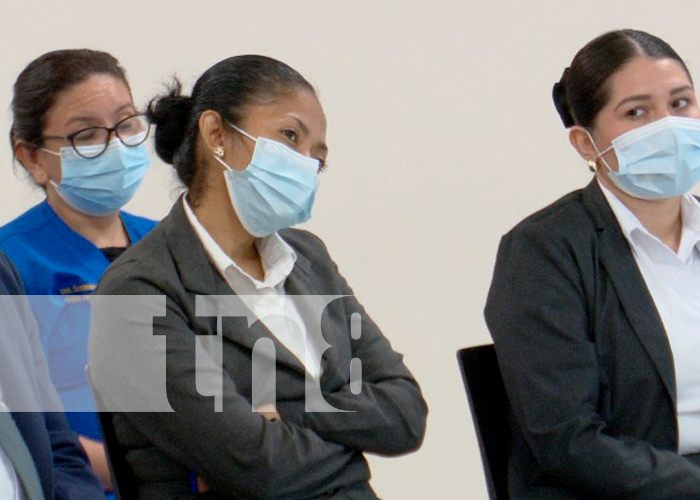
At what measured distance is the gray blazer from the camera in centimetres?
196

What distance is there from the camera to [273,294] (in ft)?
7.28

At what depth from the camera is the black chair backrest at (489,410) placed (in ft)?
7.34

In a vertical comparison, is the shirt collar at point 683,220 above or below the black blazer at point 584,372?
above

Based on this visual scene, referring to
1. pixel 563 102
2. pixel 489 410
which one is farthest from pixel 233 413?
pixel 563 102

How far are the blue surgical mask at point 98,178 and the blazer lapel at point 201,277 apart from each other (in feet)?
2.23

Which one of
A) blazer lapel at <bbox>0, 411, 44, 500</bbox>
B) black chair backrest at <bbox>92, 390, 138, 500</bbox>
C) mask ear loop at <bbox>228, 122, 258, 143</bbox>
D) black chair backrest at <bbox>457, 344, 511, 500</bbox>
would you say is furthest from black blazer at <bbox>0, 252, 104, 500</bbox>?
black chair backrest at <bbox>457, 344, 511, 500</bbox>

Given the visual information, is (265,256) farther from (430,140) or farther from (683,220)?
(430,140)

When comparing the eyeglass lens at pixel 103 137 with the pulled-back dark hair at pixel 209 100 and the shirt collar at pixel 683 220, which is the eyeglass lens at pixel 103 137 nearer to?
the pulled-back dark hair at pixel 209 100

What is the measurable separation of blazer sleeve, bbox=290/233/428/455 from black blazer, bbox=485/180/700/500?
20 cm

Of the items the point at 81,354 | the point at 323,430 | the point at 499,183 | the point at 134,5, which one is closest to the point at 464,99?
the point at 499,183

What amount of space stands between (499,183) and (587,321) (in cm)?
152

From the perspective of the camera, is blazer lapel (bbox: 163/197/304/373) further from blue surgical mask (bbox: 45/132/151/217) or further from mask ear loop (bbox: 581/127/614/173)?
mask ear loop (bbox: 581/127/614/173)

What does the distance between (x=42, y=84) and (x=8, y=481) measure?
116 centimetres

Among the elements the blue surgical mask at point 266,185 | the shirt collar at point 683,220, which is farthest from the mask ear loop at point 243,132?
the shirt collar at point 683,220
